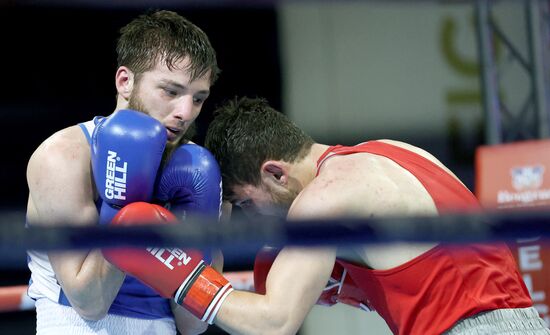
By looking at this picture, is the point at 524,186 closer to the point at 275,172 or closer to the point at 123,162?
the point at 275,172

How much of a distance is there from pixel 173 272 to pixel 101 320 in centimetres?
23

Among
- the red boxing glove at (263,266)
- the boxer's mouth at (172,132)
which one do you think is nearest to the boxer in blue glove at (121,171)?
the boxer's mouth at (172,132)

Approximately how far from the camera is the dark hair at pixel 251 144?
1745 mm

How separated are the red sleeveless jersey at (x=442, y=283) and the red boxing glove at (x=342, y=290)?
11 centimetres

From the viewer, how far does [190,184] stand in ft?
5.28

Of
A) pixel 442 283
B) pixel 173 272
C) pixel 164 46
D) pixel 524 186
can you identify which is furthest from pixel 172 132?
pixel 524 186

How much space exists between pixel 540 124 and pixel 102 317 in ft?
9.13

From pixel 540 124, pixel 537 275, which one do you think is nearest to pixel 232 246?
pixel 537 275

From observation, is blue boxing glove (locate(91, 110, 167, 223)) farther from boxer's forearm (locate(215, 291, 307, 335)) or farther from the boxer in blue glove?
boxer's forearm (locate(215, 291, 307, 335))

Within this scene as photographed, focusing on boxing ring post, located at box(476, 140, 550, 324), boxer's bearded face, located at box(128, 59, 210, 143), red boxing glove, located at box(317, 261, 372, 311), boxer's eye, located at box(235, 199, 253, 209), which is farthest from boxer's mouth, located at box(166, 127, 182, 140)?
boxing ring post, located at box(476, 140, 550, 324)

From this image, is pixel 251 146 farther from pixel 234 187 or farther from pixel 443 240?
pixel 443 240

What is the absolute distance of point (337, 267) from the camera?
1.80 metres

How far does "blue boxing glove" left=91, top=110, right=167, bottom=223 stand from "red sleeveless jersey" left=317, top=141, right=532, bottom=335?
41 centimetres

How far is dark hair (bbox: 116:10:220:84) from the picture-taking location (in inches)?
67.4
